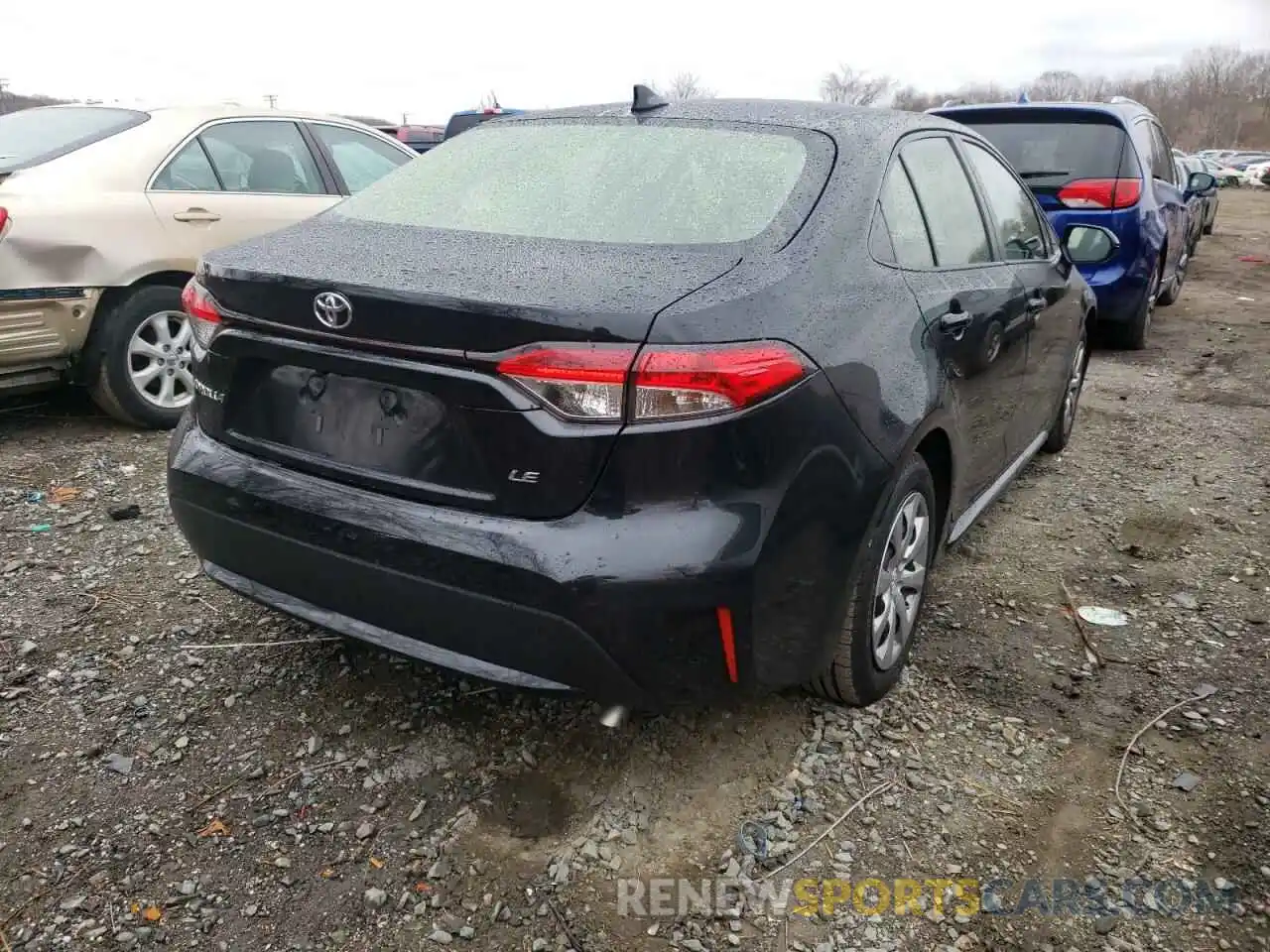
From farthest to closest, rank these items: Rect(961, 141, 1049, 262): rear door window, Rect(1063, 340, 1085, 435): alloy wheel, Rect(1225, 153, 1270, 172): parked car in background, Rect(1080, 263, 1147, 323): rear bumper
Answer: Rect(1225, 153, 1270, 172): parked car in background → Rect(1080, 263, 1147, 323): rear bumper → Rect(1063, 340, 1085, 435): alloy wheel → Rect(961, 141, 1049, 262): rear door window

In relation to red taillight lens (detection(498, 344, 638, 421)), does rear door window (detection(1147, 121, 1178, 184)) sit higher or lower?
lower

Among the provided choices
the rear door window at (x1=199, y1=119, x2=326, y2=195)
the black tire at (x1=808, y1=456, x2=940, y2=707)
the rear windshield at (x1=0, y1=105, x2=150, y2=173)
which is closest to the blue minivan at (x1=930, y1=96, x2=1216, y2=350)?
the rear door window at (x1=199, y1=119, x2=326, y2=195)

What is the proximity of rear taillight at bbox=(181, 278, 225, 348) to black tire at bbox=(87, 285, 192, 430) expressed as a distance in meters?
2.38

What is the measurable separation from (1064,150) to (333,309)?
5.96m

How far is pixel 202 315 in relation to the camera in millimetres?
2385

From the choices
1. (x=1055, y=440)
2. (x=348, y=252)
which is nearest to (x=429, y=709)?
(x=348, y=252)

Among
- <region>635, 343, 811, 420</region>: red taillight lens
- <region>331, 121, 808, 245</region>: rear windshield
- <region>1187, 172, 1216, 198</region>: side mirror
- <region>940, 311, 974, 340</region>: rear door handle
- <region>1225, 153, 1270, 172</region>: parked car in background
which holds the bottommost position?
<region>1225, 153, 1270, 172</region>: parked car in background

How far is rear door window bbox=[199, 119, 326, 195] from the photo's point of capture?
5.07 meters

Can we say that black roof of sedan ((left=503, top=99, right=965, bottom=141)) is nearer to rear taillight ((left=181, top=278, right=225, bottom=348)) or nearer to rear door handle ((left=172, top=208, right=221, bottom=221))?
rear taillight ((left=181, top=278, right=225, bottom=348))

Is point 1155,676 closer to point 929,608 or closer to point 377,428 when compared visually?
point 929,608

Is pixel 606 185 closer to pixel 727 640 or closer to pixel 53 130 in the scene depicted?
pixel 727 640

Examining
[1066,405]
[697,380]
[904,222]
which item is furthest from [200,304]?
[1066,405]

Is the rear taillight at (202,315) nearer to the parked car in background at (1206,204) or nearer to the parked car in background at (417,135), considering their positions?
the parked car in background at (1206,204)

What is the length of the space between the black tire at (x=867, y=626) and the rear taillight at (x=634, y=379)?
2.00 feet
